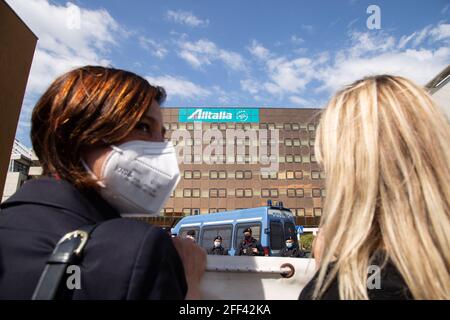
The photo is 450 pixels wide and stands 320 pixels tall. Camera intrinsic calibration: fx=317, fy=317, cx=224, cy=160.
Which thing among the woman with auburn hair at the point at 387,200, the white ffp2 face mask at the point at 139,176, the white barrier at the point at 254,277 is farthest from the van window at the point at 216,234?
the woman with auburn hair at the point at 387,200

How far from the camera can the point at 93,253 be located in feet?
2.84

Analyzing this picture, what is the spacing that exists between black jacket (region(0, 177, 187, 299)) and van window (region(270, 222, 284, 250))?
Answer: 11947 mm

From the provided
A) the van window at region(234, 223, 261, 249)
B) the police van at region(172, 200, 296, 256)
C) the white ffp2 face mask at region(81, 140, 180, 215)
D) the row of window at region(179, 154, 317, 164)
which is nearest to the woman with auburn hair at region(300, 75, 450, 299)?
the white ffp2 face mask at region(81, 140, 180, 215)

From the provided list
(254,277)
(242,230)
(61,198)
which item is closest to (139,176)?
(61,198)

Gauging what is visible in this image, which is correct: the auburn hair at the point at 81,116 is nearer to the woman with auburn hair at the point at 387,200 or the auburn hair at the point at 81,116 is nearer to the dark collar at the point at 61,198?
the dark collar at the point at 61,198

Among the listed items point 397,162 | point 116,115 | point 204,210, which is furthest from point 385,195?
point 204,210

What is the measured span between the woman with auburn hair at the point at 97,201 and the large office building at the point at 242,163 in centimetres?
4689

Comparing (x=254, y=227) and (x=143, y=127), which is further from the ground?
(x=143, y=127)

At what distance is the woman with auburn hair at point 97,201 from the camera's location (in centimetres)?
85

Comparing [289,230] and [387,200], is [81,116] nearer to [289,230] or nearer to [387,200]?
[387,200]

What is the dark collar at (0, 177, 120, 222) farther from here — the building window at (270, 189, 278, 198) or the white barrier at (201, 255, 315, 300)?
the building window at (270, 189, 278, 198)

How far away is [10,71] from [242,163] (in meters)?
48.0

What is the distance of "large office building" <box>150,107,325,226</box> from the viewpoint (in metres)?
49.3

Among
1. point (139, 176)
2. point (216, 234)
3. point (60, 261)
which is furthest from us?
point (216, 234)
